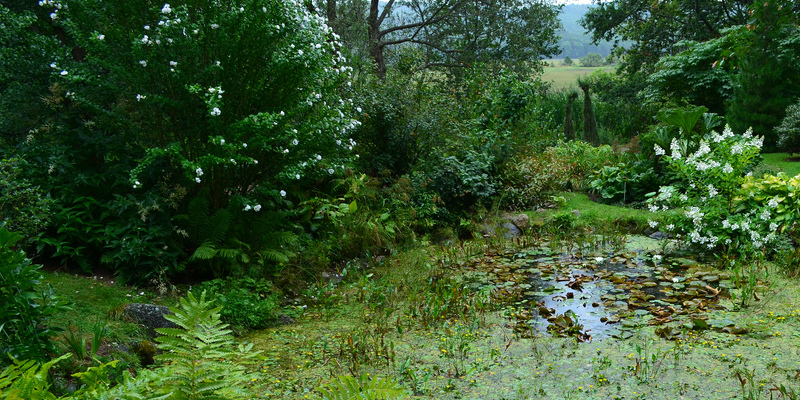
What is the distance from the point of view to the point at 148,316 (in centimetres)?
439

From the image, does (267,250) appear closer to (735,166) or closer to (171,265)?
(171,265)

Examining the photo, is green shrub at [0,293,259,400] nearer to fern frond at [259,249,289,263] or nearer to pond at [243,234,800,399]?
pond at [243,234,800,399]

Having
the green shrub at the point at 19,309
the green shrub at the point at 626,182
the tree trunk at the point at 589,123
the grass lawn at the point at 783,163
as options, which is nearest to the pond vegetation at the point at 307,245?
the green shrub at the point at 19,309

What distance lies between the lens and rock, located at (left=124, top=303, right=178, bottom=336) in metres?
4.34

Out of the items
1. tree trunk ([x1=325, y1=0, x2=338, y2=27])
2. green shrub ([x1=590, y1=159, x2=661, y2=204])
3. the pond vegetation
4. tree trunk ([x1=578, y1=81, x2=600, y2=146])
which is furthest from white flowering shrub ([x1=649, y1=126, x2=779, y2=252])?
tree trunk ([x1=578, y1=81, x2=600, y2=146])

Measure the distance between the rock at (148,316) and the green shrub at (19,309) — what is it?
56.5 inches

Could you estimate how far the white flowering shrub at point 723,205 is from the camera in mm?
6355

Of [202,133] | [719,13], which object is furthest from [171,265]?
[719,13]

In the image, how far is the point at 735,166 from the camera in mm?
6547

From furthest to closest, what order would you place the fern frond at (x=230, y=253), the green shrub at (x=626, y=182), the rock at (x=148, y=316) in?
the green shrub at (x=626, y=182) < the fern frond at (x=230, y=253) < the rock at (x=148, y=316)

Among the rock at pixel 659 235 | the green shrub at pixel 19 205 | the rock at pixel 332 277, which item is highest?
the green shrub at pixel 19 205

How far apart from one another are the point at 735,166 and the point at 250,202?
18.9 ft

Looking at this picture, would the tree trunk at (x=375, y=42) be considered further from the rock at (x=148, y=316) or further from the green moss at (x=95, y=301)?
the rock at (x=148, y=316)

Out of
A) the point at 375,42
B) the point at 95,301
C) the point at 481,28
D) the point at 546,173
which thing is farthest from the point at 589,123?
the point at 95,301
